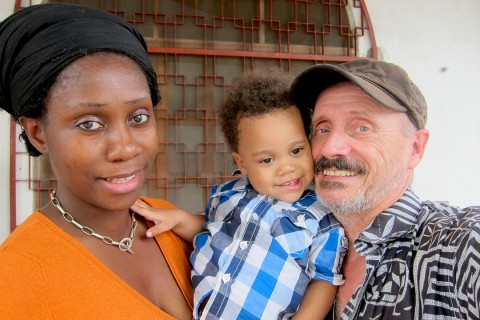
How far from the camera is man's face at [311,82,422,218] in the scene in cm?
143

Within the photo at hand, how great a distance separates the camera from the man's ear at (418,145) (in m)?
1.50

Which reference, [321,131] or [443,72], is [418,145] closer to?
[321,131]

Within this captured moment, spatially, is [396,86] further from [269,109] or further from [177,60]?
[177,60]

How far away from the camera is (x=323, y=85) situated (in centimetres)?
161

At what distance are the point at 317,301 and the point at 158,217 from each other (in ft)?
2.03

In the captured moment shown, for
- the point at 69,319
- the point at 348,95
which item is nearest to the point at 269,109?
the point at 348,95

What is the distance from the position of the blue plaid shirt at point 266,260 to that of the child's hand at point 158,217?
0.13 m

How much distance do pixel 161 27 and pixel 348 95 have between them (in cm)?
246

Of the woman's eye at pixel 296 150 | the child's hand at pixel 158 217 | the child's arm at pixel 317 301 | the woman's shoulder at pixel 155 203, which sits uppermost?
the woman's eye at pixel 296 150

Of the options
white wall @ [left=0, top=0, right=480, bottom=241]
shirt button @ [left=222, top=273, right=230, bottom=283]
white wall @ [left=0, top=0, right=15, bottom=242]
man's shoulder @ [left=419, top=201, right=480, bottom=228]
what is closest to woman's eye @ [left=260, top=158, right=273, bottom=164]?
shirt button @ [left=222, top=273, right=230, bottom=283]

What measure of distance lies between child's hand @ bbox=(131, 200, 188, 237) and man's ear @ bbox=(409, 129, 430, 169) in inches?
34.8

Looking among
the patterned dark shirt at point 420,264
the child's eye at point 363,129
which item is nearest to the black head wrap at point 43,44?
the child's eye at point 363,129

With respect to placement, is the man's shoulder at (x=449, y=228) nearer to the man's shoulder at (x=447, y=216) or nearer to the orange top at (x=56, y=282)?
the man's shoulder at (x=447, y=216)

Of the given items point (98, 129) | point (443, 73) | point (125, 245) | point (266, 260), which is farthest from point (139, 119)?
point (443, 73)
